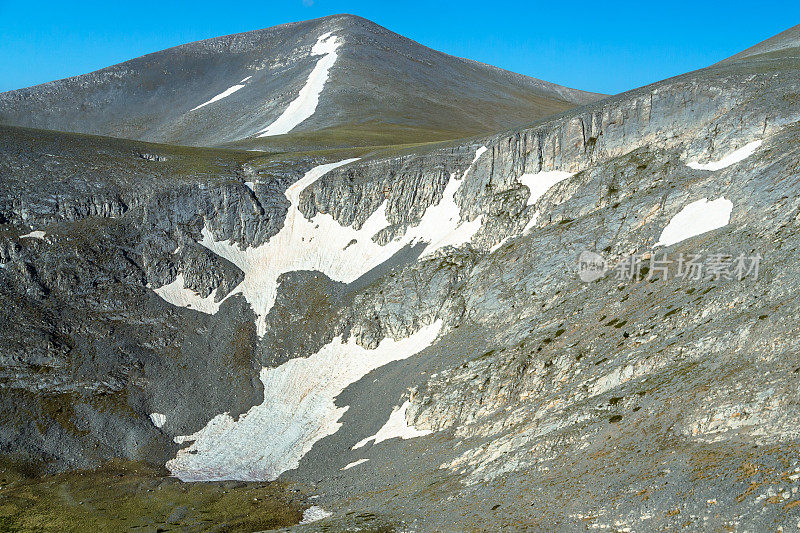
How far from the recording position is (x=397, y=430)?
169 ft

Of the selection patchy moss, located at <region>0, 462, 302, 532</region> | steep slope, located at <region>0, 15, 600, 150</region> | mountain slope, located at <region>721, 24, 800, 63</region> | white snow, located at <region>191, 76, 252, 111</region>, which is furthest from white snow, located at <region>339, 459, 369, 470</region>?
white snow, located at <region>191, 76, 252, 111</region>

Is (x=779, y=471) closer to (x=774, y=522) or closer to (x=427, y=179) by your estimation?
(x=774, y=522)

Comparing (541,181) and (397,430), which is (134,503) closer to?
(397,430)

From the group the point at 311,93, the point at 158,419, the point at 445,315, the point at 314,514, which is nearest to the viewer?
the point at 314,514

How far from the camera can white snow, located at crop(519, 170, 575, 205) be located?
64.5 metres

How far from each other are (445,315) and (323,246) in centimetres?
2406

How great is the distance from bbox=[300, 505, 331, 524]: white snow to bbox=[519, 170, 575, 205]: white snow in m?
37.1

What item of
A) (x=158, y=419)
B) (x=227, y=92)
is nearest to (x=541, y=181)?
(x=158, y=419)

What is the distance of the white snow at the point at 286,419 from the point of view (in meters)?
56.2

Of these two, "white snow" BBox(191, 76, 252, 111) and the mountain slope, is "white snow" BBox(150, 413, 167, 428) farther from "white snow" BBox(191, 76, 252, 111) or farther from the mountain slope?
"white snow" BBox(191, 76, 252, 111)

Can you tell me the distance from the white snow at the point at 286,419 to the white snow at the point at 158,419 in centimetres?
259

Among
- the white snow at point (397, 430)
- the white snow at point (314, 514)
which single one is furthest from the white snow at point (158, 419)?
the white snow at point (314, 514)

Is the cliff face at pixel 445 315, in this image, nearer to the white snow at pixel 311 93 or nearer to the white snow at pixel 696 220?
the white snow at pixel 696 220

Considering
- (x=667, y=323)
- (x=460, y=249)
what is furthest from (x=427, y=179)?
(x=667, y=323)
